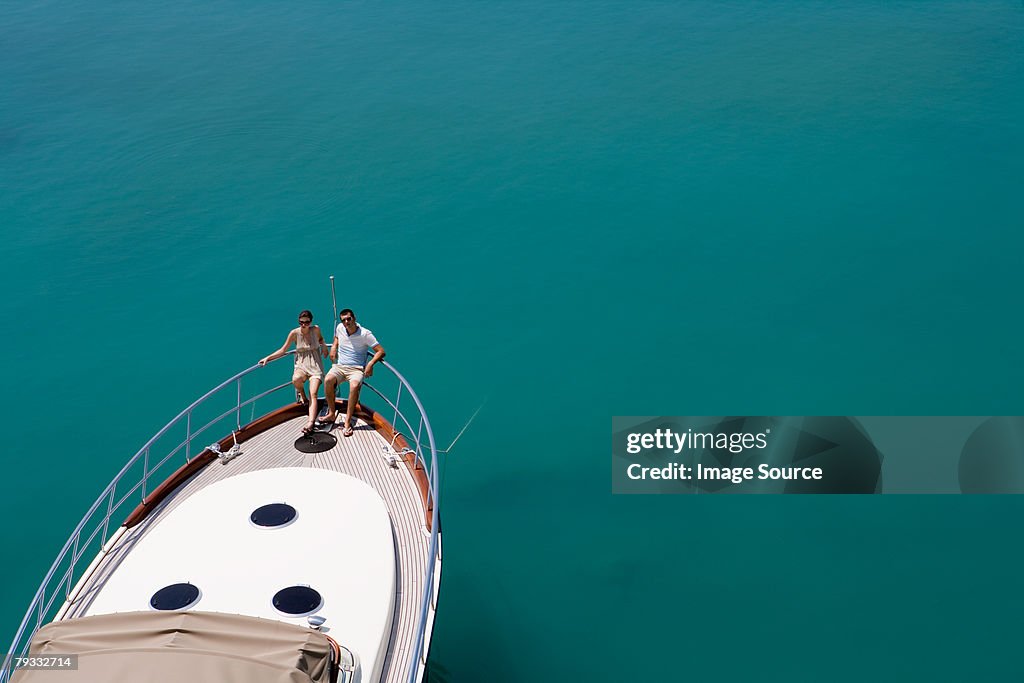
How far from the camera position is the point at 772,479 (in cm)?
1512

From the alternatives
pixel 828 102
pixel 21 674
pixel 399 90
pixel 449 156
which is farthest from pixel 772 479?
pixel 399 90

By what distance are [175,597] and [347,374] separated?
414cm

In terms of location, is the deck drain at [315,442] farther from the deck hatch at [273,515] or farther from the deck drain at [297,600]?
the deck drain at [297,600]

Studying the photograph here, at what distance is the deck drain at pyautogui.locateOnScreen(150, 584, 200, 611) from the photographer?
30.0ft

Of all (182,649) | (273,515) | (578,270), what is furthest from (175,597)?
(578,270)

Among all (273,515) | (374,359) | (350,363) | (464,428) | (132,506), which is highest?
(464,428)

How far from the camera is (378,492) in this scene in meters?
11.4

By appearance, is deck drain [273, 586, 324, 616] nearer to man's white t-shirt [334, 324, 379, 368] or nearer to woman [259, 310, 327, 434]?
woman [259, 310, 327, 434]

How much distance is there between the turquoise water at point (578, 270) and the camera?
13359 millimetres

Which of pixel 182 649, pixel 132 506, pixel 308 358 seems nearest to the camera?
pixel 182 649

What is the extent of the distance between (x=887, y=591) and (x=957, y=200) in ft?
41.3

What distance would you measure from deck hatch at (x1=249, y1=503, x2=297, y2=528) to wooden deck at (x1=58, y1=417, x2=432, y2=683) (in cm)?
124

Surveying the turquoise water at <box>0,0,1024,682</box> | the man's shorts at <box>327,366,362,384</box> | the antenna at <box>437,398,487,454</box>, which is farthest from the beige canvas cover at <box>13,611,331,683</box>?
the antenna at <box>437,398,487,454</box>

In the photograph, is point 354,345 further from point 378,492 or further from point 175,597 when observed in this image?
point 175,597
